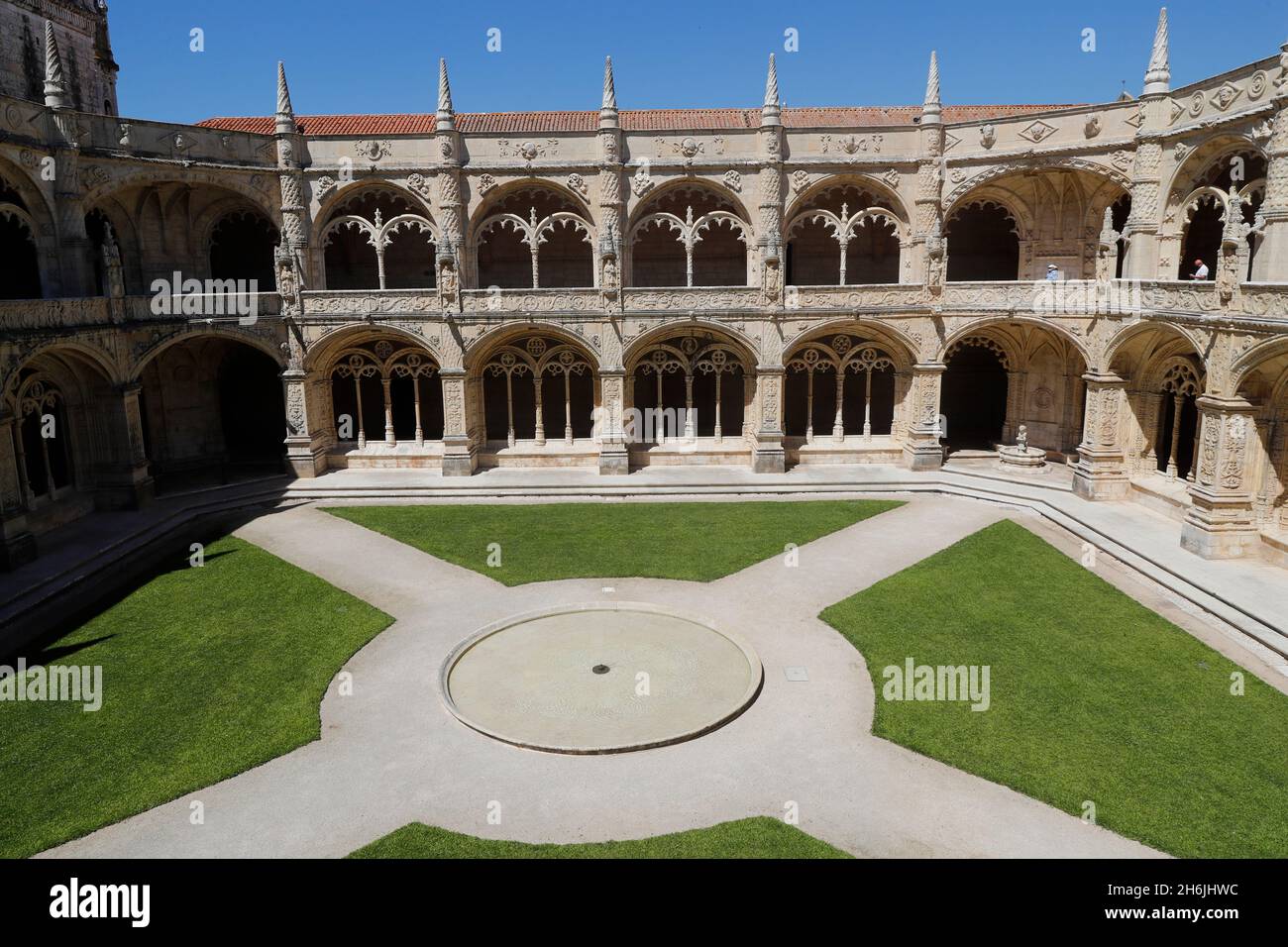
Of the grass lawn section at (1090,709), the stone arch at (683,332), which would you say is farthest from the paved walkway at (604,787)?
the stone arch at (683,332)

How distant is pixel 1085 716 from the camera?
13.4 m

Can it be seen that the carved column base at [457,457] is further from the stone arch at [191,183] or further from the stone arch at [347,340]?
the stone arch at [191,183]

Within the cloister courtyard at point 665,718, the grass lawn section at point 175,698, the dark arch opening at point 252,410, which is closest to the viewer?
the cloister courtyard at point 665,718

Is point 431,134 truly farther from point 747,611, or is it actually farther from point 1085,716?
point 1085,716

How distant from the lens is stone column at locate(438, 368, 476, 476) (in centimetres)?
2880

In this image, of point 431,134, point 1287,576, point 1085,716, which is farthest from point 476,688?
point 431,134

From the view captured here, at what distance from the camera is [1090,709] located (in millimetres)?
13617

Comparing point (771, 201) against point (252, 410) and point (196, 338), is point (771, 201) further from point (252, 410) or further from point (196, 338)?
point (252, 410)

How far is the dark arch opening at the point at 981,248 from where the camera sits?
31703mm

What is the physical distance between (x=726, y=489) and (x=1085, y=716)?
14.8m

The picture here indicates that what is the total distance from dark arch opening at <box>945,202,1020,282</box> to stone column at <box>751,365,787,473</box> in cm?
866

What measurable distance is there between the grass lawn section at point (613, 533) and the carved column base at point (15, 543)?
7.44 metres

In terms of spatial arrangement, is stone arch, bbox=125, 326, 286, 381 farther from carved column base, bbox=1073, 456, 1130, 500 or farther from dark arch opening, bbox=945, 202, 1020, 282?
carved column base, bbox=1073, 456, 1130, 500

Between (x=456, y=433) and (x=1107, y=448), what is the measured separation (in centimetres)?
2011
